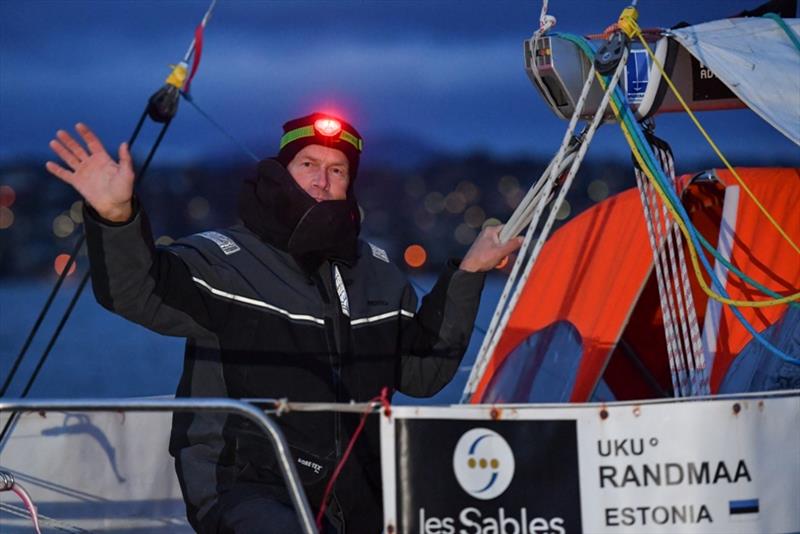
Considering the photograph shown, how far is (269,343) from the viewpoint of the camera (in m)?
3.51

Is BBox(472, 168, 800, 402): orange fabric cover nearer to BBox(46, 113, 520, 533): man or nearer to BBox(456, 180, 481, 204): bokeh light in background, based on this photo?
BBox(46, 113, 520, 533): man

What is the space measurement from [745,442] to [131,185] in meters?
1.59

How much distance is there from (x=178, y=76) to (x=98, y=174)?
0.41 m

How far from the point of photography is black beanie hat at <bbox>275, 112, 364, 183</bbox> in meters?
3.82

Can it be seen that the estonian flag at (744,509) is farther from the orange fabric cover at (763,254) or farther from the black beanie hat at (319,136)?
the orange fabric cover at (763,254)

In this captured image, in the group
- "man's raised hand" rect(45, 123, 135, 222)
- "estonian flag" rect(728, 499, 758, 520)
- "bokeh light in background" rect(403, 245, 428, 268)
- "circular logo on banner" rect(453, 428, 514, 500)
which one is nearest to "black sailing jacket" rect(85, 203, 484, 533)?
"man's raised hand" rect(45, 123, 135, 222)

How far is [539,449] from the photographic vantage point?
9.12ft

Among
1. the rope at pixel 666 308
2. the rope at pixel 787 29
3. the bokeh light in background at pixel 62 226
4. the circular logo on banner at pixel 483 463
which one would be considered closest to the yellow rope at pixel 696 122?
the rope at pixel 666 308

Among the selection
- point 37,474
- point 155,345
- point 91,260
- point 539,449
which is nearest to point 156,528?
point 37,474

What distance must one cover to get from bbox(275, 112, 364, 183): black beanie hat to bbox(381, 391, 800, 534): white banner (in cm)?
130

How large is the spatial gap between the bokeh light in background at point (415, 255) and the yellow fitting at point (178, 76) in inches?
408

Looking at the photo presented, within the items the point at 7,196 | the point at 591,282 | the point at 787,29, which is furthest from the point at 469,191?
the point at 787,29

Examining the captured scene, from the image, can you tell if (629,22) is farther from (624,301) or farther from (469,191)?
(469,191)

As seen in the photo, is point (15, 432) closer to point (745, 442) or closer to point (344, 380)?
point (344, 380)
